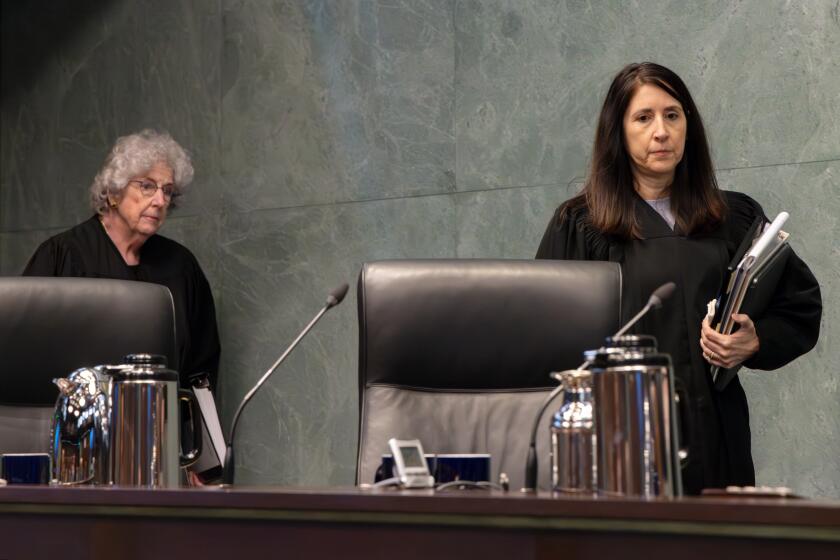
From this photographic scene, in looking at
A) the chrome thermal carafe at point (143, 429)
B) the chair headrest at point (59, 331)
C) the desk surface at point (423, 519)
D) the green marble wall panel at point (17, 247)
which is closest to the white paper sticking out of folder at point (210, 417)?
the chair headrest at point (59, 331)

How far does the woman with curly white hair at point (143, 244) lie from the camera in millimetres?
3520

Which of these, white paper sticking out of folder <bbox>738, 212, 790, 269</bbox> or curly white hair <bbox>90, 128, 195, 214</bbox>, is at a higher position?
curly white hair <bbox>90, 128, 195, 214</bbox>

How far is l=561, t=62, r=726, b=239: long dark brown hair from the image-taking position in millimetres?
2691

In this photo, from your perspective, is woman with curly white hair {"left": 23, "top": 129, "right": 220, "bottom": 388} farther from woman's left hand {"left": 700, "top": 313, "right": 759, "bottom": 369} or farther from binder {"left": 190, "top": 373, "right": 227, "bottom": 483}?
woman's left hand {"left": 700, "top": 313, "right": 759, "bottom": 369}

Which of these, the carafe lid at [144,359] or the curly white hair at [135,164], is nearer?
the carafe lid at [144,359]

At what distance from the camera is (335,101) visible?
421 cm

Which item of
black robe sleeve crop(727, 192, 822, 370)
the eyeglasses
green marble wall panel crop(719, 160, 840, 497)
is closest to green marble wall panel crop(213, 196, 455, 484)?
the eyeglasses

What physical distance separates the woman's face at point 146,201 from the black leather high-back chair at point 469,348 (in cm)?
159

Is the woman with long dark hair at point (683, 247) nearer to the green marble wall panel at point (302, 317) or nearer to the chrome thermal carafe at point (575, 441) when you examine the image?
the chrome thermal carafe at point (575, 441)

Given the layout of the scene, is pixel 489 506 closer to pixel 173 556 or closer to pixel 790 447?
pixel 173 556

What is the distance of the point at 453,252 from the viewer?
12.9 ft

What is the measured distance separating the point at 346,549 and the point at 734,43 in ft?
8.48

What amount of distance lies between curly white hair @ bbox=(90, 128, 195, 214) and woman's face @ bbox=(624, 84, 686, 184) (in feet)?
4.95

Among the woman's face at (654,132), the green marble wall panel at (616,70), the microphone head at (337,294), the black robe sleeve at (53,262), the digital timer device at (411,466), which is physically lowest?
the digital timer device at (411,466)
